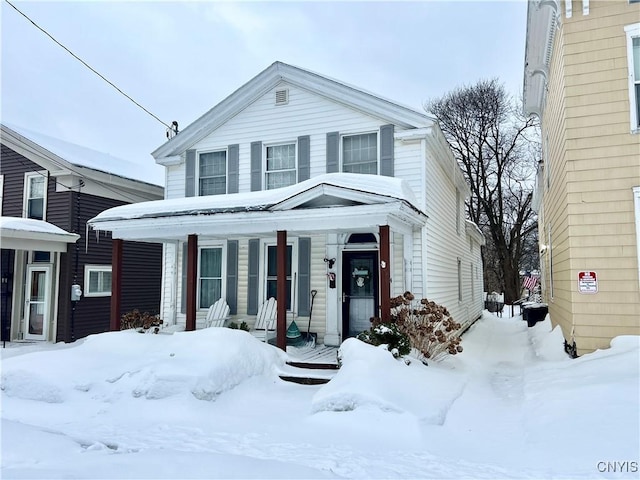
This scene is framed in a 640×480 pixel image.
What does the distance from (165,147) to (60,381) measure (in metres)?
6.47

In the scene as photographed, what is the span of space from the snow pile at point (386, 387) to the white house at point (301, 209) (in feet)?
3.28

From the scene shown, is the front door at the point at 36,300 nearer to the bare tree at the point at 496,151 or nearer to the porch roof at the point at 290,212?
the porch roof at the point at 290,212

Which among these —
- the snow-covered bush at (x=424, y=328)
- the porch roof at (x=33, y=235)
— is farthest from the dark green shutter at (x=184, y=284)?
the snow-covered bush at (x=424, y=328)

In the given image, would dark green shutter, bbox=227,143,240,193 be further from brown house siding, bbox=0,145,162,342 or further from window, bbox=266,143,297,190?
brown house siding, bbox=0,145,162,342

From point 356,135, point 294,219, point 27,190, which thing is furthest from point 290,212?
point 27,190

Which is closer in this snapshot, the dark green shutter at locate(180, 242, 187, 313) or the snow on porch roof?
the snow on porch roof

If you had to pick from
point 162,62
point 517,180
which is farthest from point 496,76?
point 162,62

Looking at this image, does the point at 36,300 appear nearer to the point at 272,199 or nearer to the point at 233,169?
the point at 233,169

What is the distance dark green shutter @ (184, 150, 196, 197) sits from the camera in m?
11.2

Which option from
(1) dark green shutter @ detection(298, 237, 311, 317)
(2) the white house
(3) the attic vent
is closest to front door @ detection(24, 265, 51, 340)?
(2) the white house

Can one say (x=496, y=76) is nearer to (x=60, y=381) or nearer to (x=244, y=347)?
(x=244, y=347)

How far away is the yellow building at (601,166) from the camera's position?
6824 millimetres

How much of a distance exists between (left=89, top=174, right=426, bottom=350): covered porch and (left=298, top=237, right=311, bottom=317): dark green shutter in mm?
24

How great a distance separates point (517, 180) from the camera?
28906 millimetres
